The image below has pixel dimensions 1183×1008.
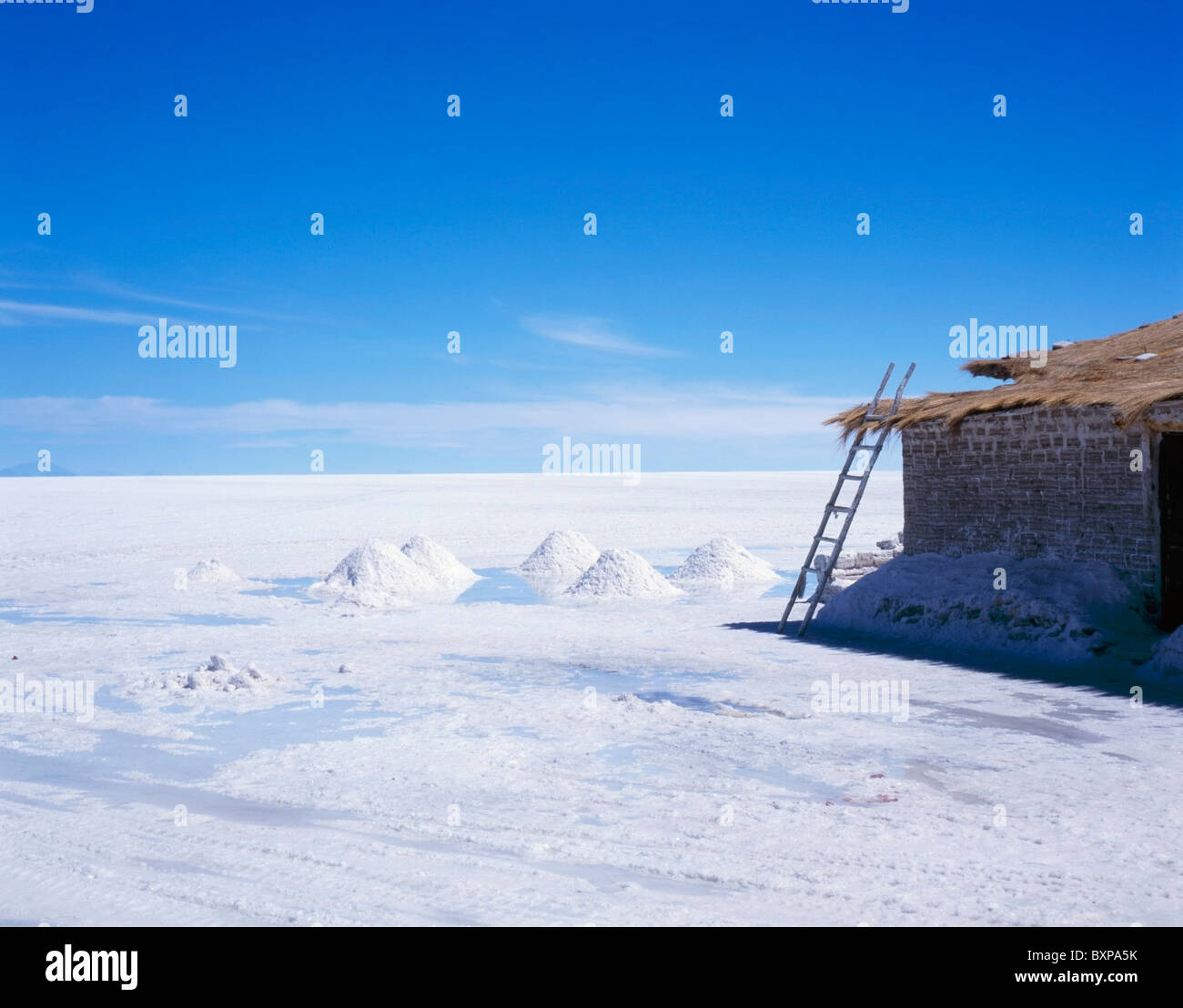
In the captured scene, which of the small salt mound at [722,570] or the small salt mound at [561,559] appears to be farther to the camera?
the small salt mound at [561,559]

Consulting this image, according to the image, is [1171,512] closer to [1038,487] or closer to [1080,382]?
[1038,487]

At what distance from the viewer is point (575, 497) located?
51.2 m

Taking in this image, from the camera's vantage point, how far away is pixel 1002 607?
1041 centimetres

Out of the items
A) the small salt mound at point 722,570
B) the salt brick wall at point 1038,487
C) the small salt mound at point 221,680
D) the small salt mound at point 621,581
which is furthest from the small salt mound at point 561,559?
the small salt mound at point 221,680

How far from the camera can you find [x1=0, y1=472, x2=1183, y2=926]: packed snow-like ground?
4.19 metres

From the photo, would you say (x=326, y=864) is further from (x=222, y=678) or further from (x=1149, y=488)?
(x=1149, y=488)

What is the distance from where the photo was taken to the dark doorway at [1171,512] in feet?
Answer: 32.1

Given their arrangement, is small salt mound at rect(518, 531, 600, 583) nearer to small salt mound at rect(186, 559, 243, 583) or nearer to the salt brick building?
small salt mound at rect(186, 559, 243, 583)

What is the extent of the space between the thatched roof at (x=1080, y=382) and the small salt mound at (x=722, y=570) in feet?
15.2

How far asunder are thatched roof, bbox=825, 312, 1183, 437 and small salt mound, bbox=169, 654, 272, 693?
729 centimetres

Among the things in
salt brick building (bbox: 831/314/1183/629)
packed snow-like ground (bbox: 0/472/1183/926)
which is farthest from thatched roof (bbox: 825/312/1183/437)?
packed snow-like ground (bbox: 0/472/1183/926)

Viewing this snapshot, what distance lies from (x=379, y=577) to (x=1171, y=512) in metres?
11.0

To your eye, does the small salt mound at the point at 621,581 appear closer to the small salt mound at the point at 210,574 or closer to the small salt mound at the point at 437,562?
the small salt mound at the point at 437,562
